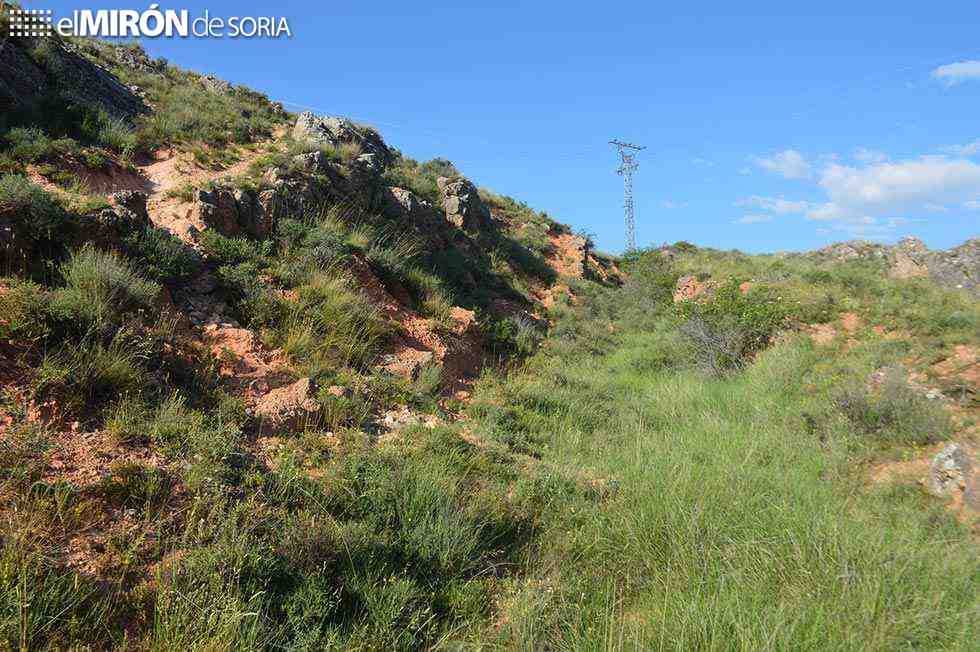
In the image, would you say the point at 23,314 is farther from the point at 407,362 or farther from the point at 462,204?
the point at 462,204

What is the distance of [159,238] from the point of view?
646 cm

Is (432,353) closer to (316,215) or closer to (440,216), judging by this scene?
(316,215)

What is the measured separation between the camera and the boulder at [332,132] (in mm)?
11828

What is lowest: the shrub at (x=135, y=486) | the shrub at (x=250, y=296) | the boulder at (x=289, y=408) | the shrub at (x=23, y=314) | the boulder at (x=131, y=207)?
the shrub at (x=135, y=486)

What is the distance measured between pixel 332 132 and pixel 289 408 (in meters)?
9.07

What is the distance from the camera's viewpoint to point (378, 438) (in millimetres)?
5270

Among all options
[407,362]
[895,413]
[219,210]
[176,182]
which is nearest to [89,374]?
[407,362]

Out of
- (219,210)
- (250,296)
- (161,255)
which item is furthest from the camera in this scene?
(219,210)

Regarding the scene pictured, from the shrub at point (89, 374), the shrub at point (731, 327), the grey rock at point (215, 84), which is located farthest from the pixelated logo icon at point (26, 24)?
the shrub at point (731, 327)

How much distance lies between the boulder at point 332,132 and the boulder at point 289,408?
790cm

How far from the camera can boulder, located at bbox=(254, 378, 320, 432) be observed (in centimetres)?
496

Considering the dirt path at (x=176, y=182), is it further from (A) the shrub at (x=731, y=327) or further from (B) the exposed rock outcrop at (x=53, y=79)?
→ (A) the shrub at (x=731, y=327)

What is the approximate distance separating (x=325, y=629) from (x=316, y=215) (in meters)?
7.56

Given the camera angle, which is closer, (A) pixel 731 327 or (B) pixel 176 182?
(B) pixel 176 182
